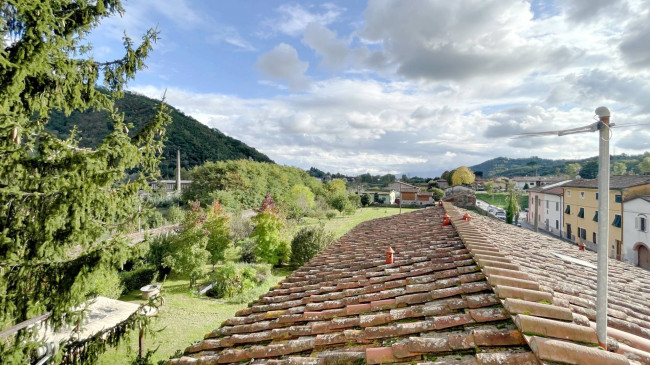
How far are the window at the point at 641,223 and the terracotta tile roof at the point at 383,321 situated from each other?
25.3 metres

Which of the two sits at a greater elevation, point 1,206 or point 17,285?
point 1,206

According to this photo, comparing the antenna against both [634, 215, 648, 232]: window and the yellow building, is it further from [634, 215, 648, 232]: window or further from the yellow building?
[634, 215, 648, 232]: window

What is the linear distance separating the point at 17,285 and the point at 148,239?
1.75 metres

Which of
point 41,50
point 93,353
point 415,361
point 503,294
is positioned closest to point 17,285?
point 93,353

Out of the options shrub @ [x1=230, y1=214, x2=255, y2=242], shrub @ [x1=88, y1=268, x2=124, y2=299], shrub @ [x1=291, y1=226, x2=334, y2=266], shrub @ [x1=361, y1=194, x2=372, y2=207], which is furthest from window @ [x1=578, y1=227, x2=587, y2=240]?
shrub @ [x1=361, y1=194, x2=372, y2=207]

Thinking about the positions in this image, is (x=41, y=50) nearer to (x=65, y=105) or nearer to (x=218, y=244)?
(x=65, y=105)

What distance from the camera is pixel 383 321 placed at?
2857mm

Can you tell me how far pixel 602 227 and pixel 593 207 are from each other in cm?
3183

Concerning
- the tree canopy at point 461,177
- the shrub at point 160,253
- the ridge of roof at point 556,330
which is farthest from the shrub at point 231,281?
the tree canopy at point 461,177

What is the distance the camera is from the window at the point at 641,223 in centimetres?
2053

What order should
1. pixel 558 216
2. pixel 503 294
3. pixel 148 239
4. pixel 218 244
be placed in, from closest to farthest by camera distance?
pixel 503 294, pixel 148 239, pixel 218 244, pixel 558 216

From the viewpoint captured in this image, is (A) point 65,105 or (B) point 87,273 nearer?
(B) point 87,273

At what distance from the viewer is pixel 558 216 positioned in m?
32.3

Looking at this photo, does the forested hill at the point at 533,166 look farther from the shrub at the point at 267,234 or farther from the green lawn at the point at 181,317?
the green lawn at the point at 181,317
